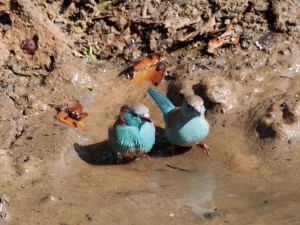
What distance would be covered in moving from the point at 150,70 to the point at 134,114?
3.89ft

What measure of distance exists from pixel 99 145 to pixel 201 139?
1.04 metres

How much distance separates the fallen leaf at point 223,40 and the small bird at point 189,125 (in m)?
1.12

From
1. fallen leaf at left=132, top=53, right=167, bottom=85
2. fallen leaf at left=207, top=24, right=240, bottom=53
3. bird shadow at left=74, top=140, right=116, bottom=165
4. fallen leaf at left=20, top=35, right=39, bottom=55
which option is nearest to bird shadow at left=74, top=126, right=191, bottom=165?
bird shadow at left=74, top=140, right=116, bottom=165

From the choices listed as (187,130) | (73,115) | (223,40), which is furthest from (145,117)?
(223,40)

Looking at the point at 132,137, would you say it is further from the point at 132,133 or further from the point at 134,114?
the point at 134,114

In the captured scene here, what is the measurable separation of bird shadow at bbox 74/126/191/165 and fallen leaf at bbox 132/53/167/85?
0.70 metres

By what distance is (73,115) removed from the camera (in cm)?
687

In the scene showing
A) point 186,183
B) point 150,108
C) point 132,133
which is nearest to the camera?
point 186,183

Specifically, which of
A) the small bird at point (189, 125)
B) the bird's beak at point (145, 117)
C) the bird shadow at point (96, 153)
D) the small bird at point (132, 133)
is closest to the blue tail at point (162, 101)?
the small bird at point (189, 125)

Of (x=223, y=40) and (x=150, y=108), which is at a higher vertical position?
(x=223, y=40)

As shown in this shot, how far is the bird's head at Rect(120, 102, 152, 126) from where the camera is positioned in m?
6.34

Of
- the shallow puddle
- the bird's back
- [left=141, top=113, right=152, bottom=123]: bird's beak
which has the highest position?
[left=141, top=113, right=152, bottom=123]: bird's beak

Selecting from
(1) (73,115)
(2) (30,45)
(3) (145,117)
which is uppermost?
(2) (30,45)

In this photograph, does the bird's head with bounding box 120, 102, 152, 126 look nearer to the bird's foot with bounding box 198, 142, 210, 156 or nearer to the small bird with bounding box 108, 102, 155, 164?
the small bird with bounding box 108, 102, 155, 164
